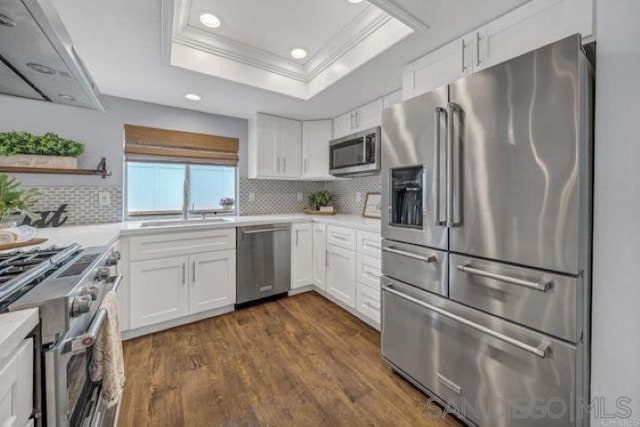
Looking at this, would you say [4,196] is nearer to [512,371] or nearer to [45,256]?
[45,256]

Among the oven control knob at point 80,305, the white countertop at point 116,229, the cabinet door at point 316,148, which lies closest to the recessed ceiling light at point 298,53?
the cabinet door at point 316,148

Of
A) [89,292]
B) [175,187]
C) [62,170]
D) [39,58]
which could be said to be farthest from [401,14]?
[62,170]

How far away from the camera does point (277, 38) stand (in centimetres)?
208

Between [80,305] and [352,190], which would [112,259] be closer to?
[80,305]

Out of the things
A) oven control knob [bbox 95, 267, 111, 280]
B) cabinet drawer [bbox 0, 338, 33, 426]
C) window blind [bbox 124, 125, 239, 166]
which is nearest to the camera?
cabinet drawer [bbox 0, 338, 33, 426]

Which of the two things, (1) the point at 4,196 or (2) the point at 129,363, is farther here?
(2) the point at 129,363

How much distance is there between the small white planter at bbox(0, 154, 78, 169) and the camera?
2.13 m

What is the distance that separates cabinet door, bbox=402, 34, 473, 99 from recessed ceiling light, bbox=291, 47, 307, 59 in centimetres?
86

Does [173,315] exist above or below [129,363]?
above

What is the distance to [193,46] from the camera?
2031mm

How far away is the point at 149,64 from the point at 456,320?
2.60 metres

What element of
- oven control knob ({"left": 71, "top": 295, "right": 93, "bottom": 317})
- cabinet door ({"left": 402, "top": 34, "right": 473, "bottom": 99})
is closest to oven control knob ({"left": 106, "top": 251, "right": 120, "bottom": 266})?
oven control knob ({"left": 71, "top": 295, "right": 93, "bottom": 317})

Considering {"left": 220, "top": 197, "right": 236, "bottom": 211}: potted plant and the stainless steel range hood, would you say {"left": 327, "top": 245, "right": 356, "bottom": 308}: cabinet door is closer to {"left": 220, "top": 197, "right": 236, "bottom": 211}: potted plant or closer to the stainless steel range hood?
{"left": 220, "top": 197, "right": 236, "bottom": 211}: potted plant

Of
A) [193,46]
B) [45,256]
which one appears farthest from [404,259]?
[193,46]
